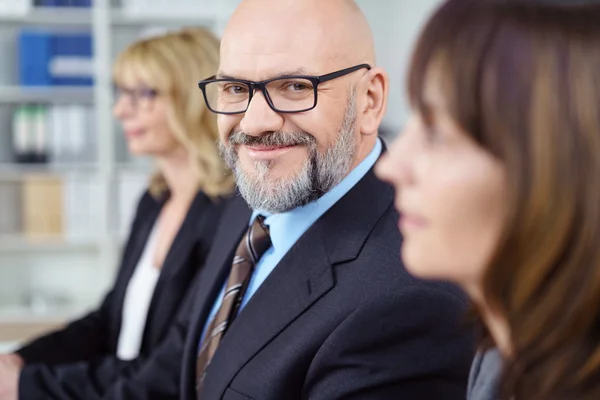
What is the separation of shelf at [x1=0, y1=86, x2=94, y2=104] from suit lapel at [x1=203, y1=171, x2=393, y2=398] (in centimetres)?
294

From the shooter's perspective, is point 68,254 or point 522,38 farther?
point 68,254

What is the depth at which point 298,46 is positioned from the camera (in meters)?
1.29

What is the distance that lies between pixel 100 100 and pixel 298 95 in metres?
2.84

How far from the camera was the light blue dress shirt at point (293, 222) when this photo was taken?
1.36m

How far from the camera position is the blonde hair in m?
2.35

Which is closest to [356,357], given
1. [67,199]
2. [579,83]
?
[579,83]

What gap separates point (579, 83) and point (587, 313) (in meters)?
0.21

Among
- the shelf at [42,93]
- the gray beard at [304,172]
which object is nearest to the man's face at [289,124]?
the gray beard at [304,172]

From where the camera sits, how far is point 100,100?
394 centimetres

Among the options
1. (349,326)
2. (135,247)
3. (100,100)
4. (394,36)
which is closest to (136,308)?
(135,247)

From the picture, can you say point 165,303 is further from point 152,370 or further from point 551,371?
point 551,371

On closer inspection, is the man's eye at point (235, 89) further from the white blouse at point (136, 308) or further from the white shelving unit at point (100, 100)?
the white shelving unit at point (100, 100)

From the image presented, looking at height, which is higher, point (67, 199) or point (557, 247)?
point (557, 247)

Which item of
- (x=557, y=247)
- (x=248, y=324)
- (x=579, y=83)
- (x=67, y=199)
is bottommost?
(x=67, y=199)
